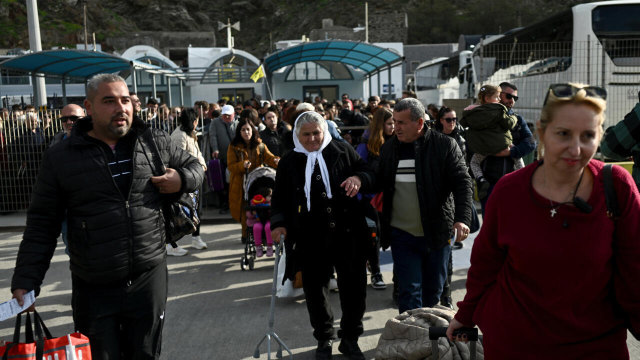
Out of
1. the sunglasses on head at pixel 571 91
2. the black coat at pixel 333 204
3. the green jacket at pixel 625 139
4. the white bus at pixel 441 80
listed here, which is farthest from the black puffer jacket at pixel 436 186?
the white bus at pixel 441 80

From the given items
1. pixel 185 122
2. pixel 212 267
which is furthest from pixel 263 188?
pixel 185 122

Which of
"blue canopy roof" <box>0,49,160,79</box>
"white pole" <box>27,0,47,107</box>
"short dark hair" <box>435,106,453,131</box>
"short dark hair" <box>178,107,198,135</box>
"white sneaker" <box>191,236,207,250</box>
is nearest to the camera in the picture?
"short dark hair" <box>435,106,453,131</box>

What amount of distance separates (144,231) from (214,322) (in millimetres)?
2444

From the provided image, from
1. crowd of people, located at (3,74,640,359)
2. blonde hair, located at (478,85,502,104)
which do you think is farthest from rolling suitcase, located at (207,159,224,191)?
blonde hair, located at (478,85,502,104)

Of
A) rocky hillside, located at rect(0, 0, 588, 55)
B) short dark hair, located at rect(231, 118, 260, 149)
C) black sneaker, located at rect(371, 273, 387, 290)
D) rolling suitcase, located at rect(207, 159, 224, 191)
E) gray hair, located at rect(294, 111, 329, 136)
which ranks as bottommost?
black sneaker, located at rect(371, 273, 387, 290)

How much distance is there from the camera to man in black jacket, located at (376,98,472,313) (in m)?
4.32

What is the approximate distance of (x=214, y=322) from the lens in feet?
17.7

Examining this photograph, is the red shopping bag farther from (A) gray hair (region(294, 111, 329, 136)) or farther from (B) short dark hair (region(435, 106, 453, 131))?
(B) short dark hair (region(435, 106, 453, 131))

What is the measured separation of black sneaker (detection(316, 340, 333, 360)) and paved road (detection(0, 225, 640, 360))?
0.12m

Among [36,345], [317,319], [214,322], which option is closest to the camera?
[36,345]

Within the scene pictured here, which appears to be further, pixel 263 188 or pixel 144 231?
pixel 263 188

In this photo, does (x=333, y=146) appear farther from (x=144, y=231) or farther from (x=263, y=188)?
(x=263, y=188)

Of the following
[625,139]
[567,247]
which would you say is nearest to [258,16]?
[625,139]

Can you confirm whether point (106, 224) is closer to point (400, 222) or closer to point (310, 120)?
point (310, 120)
